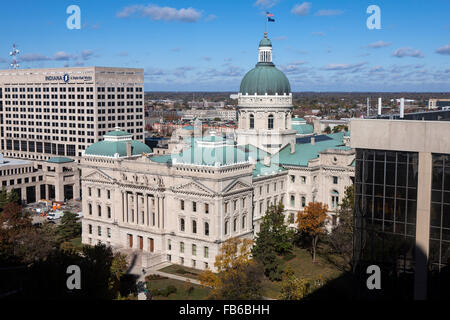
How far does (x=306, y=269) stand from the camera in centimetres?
7725

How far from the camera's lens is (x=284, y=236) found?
3241 inches

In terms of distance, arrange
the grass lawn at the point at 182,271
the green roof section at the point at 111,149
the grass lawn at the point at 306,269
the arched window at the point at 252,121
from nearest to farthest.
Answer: the grass lawn at the point at 306,269 → the grass lawn at the point at 182,271 → the green roof section at the point at 111,149 → the arched window at the point at 252,121

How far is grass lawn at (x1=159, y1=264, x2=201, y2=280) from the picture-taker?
250 feet

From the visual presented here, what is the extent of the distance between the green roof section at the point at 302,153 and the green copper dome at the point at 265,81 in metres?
10.9

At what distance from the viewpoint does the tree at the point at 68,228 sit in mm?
93500

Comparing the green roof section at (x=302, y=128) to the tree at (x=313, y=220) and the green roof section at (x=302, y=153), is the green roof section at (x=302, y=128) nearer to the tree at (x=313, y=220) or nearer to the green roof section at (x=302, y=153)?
the green roof section at (x=302, y=153)

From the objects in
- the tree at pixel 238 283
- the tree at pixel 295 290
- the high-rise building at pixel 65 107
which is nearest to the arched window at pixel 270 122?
the tree at pixel 238 283

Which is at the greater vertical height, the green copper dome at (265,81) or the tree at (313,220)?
the green copper dome at (265,81)

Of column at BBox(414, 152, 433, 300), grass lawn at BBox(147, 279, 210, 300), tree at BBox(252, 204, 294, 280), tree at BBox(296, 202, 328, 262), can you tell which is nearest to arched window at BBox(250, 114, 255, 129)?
tree at BBox(252, 204, 294, 280)

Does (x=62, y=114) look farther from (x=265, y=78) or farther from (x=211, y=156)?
(x=211, y=156)

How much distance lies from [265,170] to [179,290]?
28.1 m

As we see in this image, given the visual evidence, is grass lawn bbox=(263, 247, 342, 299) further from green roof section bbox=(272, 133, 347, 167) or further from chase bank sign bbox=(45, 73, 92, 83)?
chase bank sign bbox=(45, 73, 92, 83)

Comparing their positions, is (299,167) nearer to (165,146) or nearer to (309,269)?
(309,269)

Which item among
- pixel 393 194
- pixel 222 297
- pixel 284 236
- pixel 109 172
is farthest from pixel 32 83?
pixel 393 194
